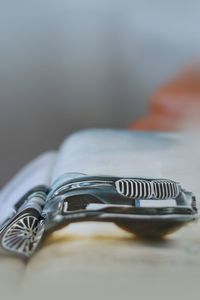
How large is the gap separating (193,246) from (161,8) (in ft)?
3.61

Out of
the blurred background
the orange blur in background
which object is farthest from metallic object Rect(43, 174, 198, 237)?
the blurred background

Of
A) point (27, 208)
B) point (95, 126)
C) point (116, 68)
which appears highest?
point (27, 208)

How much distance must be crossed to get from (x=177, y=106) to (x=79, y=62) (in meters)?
0.47

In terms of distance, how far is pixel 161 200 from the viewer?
0.61 metres

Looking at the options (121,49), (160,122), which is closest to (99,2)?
(121,49)

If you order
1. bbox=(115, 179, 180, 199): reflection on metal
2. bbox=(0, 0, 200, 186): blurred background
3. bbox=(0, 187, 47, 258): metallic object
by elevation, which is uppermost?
bbox=(115, 179, 180, 199): reflection on metal

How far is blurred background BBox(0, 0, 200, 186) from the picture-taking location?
1.48 m

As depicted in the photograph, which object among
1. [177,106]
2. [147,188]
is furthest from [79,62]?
[147,188]

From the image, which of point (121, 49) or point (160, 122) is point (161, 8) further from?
point (160, 122)

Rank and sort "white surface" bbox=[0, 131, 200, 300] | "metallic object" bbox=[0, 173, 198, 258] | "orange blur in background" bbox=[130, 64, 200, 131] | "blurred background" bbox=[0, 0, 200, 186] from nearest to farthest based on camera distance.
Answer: "white surface" bbox=[0, 131, 200, 300] < "metallic object" bbox=[0, 173, 198, 258] < "orange blur in background" bbox=[130, 64, 200, 131] < "blurred background" bbox=[0, 0, 200, 186]

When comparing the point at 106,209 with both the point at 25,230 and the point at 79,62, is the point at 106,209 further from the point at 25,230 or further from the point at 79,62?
the point at 79,62

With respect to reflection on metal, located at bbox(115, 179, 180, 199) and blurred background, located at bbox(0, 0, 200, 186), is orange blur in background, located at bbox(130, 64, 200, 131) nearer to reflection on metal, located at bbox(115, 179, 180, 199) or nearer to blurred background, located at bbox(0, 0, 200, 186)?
blurred background, located at bbox(0, 0, 200, 186)

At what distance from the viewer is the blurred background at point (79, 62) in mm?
1476

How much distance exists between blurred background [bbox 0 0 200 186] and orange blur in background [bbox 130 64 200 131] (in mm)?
236
